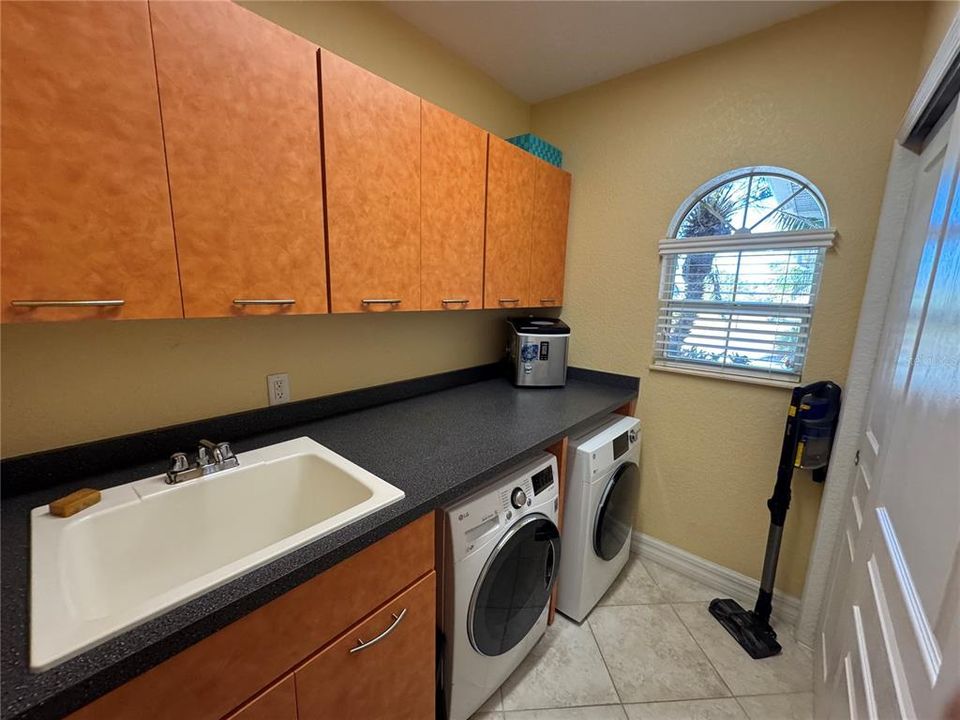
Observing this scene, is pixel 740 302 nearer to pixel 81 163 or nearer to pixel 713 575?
pixel 713 575

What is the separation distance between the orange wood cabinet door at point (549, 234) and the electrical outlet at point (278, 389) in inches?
47.8

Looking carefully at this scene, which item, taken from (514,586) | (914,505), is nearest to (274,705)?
(514,586)

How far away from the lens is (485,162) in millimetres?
1581

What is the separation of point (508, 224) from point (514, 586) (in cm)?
A: 147

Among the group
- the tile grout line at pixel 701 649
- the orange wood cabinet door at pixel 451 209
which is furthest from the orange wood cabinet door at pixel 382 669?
the tile grout line at pixel 701 649

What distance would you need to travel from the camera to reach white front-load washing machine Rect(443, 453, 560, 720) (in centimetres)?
110

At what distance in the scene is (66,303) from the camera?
2.48 feet

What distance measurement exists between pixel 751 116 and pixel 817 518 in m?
1.74

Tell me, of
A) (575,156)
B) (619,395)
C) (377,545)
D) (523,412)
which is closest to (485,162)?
(575,156)

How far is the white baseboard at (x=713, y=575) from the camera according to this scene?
1719 millimetres

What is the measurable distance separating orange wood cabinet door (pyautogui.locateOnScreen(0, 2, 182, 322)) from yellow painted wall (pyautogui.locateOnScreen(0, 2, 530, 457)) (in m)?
0.34

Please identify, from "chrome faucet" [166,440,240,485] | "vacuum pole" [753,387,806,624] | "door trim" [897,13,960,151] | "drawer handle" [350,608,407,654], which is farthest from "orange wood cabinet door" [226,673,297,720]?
"door trim" [897,13,960,151]

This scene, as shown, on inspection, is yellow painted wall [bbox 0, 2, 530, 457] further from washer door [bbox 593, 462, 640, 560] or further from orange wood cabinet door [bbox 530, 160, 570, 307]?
washer door [bbox 593, 462, 640, 560]

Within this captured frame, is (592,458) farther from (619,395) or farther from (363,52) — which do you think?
(363,52)
